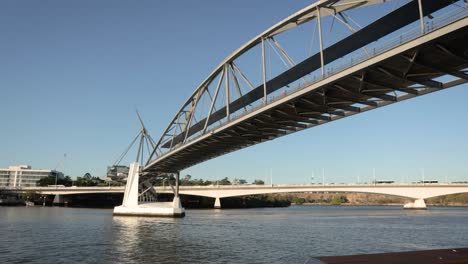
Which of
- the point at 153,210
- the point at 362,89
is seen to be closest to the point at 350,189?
the point at 153,210

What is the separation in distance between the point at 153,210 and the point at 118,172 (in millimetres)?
18193

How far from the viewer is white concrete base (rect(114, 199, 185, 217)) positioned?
75000 mm

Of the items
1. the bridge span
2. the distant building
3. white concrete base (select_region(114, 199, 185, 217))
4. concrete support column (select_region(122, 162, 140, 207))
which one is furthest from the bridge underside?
the bridge span

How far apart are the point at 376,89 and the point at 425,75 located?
3437 millimetres

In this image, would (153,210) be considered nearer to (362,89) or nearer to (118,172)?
(118,172)

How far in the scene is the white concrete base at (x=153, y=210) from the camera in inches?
2953

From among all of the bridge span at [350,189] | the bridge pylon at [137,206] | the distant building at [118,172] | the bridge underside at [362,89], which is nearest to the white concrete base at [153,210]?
the bridge pylon at [137,206]

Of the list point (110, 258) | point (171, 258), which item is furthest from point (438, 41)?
point (110, 258)

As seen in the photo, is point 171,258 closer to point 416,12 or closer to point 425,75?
point 425,75

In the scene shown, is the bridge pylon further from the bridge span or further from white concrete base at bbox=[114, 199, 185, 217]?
the bridge span

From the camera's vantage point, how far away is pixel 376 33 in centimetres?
3100

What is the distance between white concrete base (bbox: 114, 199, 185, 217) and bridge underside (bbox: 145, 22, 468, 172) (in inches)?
1105

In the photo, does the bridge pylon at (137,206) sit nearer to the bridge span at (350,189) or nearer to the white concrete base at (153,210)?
the white concrete base at (153,210)

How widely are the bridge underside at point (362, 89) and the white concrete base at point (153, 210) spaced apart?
92.1ft
